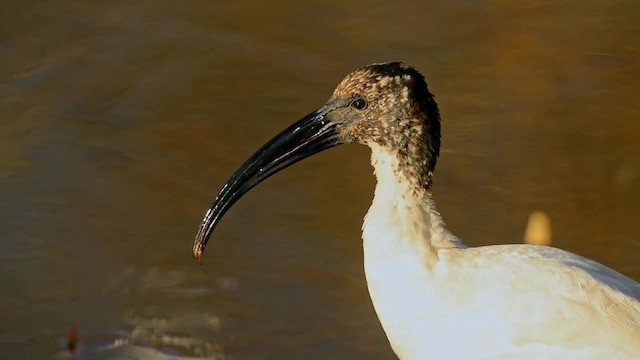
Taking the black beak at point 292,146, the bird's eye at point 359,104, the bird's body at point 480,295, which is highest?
the bird's eye at point 359,104

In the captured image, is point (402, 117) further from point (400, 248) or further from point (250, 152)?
point (250, 152)

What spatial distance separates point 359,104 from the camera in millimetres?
5375

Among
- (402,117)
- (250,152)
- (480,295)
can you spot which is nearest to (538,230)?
(250,152)

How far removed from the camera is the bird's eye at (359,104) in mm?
5367

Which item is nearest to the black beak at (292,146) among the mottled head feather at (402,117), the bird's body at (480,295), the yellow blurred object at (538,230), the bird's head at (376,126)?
the bird's head at (376,126)

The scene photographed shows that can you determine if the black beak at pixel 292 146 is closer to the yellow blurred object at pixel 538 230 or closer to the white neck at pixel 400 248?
the white neck at pixel 400 248

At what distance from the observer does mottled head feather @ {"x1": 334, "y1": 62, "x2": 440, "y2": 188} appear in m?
5.31

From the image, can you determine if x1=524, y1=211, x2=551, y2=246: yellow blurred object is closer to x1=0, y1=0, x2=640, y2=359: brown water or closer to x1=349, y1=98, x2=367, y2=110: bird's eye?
x1=0, y1=0, x2=640, y2=359: brown water

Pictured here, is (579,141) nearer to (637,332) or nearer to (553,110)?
(553,110)

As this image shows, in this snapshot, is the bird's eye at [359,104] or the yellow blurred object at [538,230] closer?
the bird's eye at [359,104]

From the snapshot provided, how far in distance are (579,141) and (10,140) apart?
3.43m

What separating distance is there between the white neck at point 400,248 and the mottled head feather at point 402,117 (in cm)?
6

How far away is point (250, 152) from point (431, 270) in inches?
133

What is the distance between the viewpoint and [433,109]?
536cm
